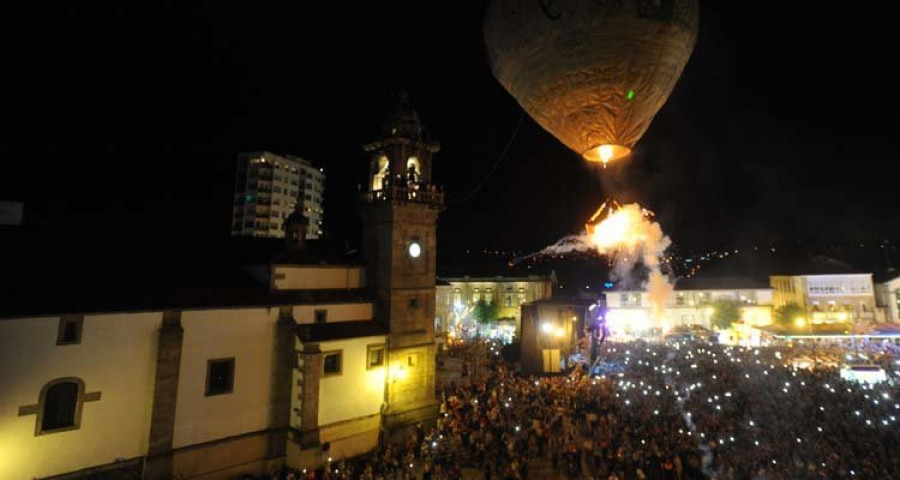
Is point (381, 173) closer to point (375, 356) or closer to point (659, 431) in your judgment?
point (375, 356)

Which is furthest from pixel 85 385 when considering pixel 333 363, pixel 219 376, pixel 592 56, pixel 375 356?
pixel 592 56

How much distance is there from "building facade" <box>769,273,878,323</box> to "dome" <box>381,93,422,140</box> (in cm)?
5518

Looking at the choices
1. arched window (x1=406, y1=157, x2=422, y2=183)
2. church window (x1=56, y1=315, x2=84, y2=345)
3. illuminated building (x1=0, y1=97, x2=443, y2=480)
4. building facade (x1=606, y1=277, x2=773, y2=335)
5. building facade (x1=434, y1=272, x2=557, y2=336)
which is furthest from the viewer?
building facade (x1=434, y1=272, x2=557, y2=336)

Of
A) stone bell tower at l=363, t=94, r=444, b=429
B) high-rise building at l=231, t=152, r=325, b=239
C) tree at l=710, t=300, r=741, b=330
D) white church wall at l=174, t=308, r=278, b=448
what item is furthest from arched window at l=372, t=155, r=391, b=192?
tree at l=710, t=300, r=741, b=330

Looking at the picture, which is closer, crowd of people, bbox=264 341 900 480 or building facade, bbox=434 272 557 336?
crowd of people, bbox=264 341 900 480

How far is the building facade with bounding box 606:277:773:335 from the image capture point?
59.4m

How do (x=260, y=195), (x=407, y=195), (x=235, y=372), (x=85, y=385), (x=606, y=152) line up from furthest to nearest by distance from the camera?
(x=260, y=195)
(x=407, y=195)
(x=235, y=372)
(x=85, y=385)
(x=606, y=152)

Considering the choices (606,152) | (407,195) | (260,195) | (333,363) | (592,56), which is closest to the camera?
(592,56)

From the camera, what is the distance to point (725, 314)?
5609 cm

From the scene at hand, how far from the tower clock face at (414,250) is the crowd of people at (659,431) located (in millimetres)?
8254

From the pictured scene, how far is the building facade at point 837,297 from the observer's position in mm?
52312

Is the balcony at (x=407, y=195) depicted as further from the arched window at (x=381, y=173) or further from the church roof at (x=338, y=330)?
the church roof at (x=338, y=330)

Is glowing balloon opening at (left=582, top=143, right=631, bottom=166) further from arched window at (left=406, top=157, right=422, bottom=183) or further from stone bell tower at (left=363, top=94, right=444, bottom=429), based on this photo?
arched window at (left=406, top=157, right=422, bottom=183)

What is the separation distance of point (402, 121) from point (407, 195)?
3.98 m
